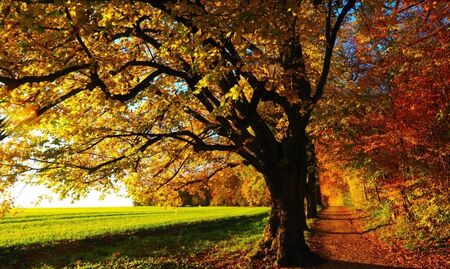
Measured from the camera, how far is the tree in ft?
26.7

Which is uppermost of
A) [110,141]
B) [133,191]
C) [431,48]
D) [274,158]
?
[431,48]

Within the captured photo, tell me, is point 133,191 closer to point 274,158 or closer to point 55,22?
point 274,158

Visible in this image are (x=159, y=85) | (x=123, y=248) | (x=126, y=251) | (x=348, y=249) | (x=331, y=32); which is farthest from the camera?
(x=123, y=248)

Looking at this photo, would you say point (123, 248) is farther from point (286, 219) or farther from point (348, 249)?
point (348, 249)

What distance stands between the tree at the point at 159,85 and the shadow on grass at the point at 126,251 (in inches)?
170

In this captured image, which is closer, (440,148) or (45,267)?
(440,148)

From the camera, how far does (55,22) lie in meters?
11.0

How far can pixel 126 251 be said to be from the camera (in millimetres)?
21391

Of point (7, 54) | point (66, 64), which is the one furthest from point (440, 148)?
point (7, 54)

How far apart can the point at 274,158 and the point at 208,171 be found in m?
5.47

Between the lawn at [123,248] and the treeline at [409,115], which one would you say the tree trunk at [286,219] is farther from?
the treeline at [409,115]

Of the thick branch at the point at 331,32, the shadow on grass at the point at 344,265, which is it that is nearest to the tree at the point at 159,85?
the thick branch at the point at 331,32

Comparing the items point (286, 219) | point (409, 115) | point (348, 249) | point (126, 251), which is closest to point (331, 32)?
point (286, 219)

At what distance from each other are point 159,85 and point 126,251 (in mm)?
11903
